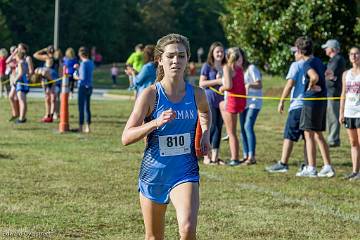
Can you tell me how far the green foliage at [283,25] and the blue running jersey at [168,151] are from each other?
19.2 m

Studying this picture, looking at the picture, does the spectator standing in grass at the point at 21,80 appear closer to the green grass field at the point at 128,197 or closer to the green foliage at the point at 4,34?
the green grass field at the point at 128,197

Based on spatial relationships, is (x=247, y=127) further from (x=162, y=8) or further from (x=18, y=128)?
(x=162, y=8)

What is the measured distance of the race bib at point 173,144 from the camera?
6.50m

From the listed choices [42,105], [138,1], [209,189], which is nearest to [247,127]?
[209,189]

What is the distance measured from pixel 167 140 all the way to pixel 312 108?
6.81m

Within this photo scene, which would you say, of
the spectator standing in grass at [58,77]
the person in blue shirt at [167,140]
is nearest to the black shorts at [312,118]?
the person in blue shirt at [167,140]

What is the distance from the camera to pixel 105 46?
80.4 meters

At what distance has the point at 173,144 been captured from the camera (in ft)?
21.3

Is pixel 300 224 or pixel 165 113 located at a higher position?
pixel 165 113

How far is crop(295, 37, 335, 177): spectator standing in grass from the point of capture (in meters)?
12.9

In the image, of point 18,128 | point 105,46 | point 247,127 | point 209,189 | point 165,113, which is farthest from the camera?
point 105,46

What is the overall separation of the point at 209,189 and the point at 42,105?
1805 cm

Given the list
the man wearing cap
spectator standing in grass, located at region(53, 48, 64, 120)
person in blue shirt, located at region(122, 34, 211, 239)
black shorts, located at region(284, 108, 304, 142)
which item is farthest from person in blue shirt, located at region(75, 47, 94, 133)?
person in blue shirt, located at region(122, 34, 211, 239)

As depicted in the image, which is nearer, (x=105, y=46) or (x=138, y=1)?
(x=105, y=46)
